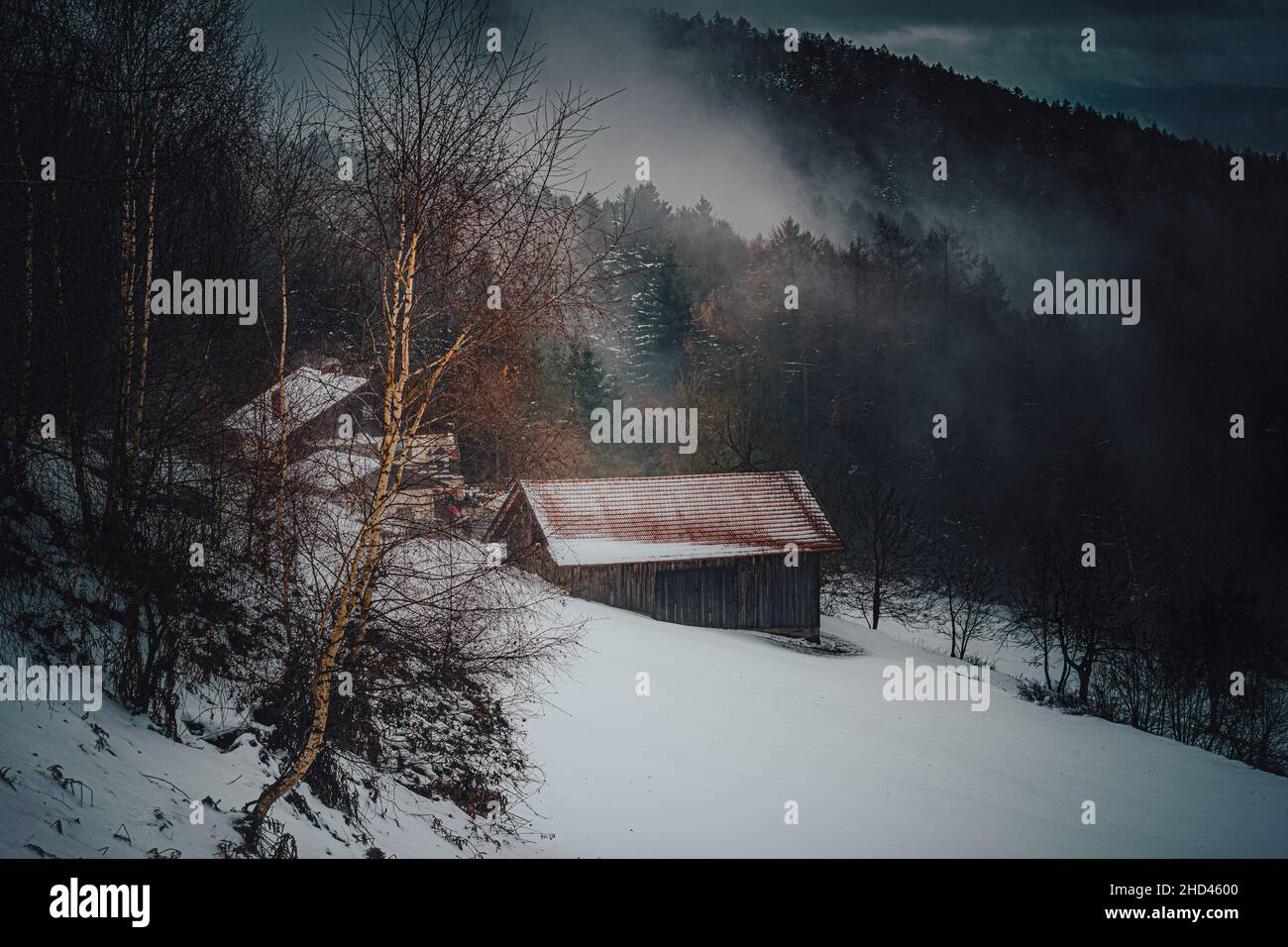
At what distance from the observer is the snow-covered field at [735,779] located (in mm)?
5727

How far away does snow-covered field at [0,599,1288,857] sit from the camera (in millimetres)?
5727

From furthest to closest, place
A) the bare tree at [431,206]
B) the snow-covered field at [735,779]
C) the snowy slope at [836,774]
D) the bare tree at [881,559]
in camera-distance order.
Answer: the bare tree at [881,559], the snowy slope at [836,774], the bare tree at [431,206], the snow-covered field at [735,779]

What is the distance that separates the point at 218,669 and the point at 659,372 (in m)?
59.4

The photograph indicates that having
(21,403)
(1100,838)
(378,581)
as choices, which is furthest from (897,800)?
(21,403)

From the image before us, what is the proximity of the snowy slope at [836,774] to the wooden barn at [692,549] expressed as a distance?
421 cm

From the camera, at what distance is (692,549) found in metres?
25.9

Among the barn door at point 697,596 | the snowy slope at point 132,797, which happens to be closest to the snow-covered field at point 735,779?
the snowy slope at point 132,797

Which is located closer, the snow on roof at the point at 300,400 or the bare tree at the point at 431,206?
the bare tree at the point at 431,206

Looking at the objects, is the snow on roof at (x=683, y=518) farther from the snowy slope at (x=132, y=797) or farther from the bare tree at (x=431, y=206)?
the bare tree at (x=431, y=206)

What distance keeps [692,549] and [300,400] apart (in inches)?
743

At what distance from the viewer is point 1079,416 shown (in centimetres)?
5731

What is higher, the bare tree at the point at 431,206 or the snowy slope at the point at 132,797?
the bare tree at the point at 431,206

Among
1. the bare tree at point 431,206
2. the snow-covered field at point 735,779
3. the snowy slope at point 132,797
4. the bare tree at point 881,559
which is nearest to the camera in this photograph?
the snowy slope at point 132,797

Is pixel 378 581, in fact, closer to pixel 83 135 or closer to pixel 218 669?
pixel 218 669
